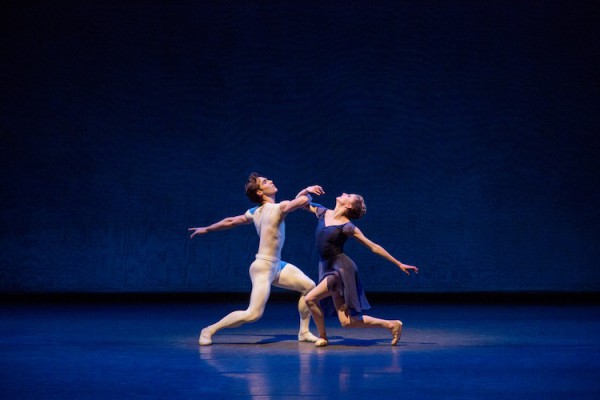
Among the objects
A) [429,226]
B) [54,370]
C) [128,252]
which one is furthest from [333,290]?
[128,252]

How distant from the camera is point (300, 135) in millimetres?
9289

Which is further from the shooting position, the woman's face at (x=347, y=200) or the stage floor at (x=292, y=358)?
the woman's face at (x=347, y=200)

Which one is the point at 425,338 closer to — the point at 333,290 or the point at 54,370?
the point at 333,290

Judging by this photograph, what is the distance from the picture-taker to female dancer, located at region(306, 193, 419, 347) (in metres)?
5.64

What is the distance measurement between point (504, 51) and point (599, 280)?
2819 millimetres

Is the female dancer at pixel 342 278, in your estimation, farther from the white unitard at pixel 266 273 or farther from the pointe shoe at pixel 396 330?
the white unitard at pixel 266 273

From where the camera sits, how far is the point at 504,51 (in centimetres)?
926

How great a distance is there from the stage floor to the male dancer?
0.21m

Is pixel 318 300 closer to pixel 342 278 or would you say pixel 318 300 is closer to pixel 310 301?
pixel 310 301

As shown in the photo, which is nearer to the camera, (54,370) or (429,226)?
(54,370)

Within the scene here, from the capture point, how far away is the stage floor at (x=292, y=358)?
4.11 meters

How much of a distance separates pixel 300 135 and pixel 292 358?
14.8 feet

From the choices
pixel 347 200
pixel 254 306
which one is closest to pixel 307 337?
pixel 254 306

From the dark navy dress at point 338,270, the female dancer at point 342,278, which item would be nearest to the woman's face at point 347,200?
the female dancer at point 342,278
